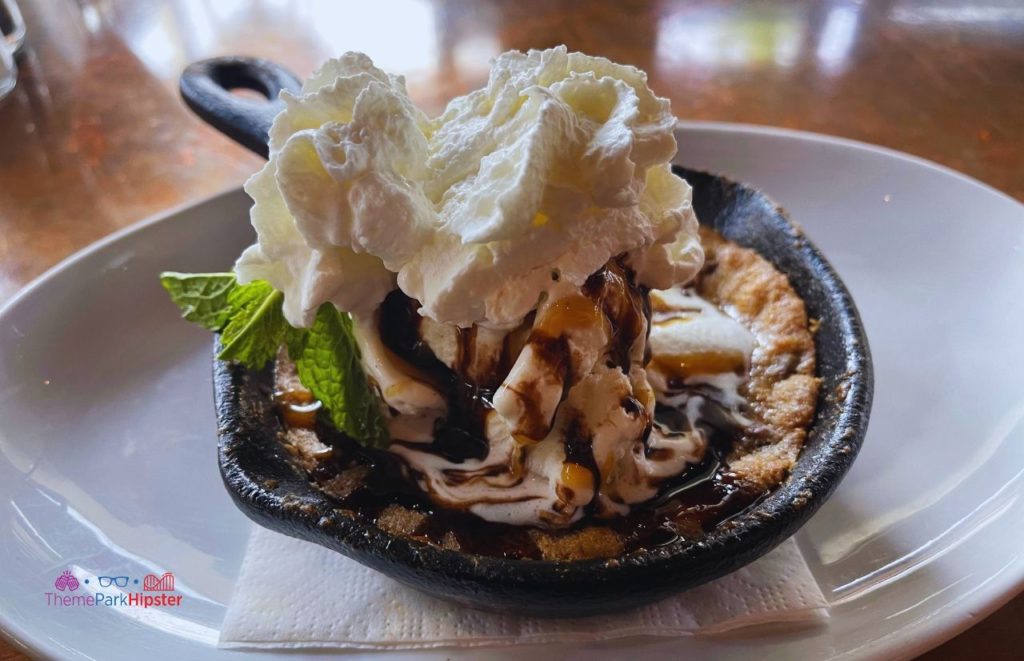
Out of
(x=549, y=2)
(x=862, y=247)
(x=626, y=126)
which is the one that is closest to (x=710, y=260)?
(x=862, y=247)

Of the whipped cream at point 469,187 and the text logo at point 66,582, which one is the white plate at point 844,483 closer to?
the text logo at point 66,582

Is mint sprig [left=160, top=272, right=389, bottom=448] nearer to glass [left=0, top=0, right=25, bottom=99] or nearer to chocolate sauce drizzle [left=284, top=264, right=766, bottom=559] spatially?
chocolate sauce drizzle [left=284, top=264, right=766, bottom=559]

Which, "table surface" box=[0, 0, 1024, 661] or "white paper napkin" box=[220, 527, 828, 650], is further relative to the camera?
"table surface" box=[0, 0, 1024, 661]

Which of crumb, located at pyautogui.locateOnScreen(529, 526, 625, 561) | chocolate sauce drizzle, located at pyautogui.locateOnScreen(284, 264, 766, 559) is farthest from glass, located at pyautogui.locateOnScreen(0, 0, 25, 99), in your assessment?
crumb, located at pyautogui.locateOnScreen(529, 526, 625, 561)

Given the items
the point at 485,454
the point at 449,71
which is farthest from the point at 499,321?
the point at 449,71

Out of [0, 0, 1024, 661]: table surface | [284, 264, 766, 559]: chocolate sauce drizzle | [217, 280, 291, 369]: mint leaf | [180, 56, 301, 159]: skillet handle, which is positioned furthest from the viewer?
[0, 0, 1024, 661]: table surface

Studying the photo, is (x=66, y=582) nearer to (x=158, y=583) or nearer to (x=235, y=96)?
(x=158, y=583)

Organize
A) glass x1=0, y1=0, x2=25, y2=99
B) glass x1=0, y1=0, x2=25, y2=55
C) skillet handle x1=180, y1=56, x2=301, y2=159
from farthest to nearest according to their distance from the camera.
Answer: glass x1=0, y1=0, x2=25, y2=55 < glass x1=0, y1=0, x2=25, y2=99 < skillet handle x1=180, y1=56, x2=301, y2=159

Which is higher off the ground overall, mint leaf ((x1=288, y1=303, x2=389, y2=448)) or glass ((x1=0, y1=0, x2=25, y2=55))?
mint leaf ((x1=288, y1=303, x2=389, y2=448))
